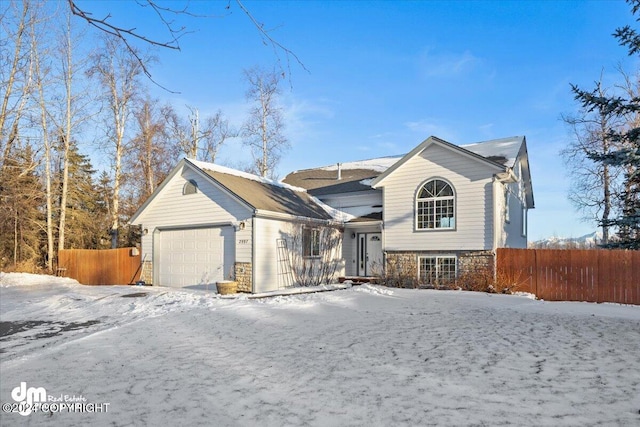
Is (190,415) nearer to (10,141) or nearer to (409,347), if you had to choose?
(409,347)

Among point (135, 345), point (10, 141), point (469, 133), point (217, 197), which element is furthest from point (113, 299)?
point (469, 133)

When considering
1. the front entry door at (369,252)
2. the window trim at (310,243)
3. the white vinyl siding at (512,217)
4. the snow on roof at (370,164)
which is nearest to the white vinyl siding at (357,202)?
the front entry door at (369,252)

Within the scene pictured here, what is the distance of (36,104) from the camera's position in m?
20.0

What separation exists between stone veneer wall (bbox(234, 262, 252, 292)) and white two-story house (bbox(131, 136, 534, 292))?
0.15 ft

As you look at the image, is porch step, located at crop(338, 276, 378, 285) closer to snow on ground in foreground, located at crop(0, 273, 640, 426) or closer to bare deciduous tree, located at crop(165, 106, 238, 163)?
snow on ground in foreground, located at crop(0, 273, 640, 426)

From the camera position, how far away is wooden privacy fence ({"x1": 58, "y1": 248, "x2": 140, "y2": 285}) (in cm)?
1808

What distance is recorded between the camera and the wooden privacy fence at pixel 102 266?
18.1 metres

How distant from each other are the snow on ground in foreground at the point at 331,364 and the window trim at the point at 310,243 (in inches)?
240

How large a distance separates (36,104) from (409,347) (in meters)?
21.9

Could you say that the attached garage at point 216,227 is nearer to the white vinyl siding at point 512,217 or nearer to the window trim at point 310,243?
the window trim at point 310,243

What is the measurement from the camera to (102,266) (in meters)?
18.8

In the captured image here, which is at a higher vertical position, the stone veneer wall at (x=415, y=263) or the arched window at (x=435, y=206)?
the arched window at (x=435, y=206)

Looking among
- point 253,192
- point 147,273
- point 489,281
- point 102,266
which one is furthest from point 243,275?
point 102,266

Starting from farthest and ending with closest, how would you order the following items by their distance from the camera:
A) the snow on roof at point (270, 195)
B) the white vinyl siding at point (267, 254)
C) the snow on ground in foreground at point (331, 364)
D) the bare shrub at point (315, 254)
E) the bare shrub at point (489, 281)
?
the bare shrub at point (315, 254) → the snow on roof at point (270, 195) → the white vinyl siding at point (267, 254) → the bare shrub at point (489, 281) → the snow on ground in foreground at point (331, 364)
